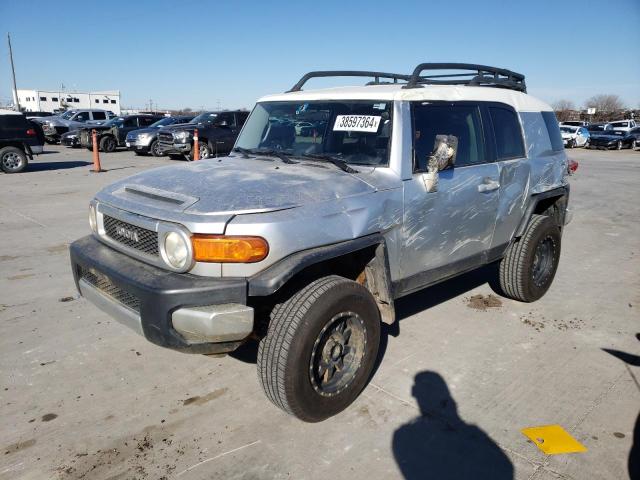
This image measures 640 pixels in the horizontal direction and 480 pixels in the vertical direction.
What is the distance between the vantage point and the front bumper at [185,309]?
2457mm

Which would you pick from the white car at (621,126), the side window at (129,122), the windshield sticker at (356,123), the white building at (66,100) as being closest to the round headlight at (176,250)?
the windshield sticker at (356,123)

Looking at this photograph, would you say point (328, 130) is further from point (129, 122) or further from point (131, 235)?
point (129, 122)

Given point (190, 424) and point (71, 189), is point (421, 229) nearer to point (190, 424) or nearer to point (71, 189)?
point (190, 424)

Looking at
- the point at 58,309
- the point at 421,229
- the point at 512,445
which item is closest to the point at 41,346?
the point at 58,309

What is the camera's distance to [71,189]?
10.9 m

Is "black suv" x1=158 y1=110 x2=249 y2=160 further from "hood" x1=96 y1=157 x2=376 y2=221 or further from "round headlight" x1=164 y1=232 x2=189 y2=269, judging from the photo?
"round headlight" x1=164 y1=232 x2=189 y2=269

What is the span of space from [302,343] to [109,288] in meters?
1.28

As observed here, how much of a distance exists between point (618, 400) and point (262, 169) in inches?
111

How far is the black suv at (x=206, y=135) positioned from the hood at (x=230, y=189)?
42.4ft

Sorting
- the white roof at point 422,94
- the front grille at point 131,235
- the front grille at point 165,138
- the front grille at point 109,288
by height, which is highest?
the white roof at point 422,94

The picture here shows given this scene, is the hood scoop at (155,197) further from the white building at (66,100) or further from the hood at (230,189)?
the white building at (66,100)

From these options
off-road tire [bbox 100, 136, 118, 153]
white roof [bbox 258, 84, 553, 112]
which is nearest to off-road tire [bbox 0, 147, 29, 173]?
off-road tire [bbox 100, 136, 118, 153]

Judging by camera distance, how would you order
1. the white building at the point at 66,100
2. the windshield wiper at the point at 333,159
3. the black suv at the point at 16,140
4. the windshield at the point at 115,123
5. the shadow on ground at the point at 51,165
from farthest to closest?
1. the white building at the point at 66,100
2. the windshield at the point at 115,123
3. the shadow on ground at the point at 51,165
4. the black suv at the point at 16,140
5. the windshield wiper at the point at 333,159

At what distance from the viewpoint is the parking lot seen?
2.57m
